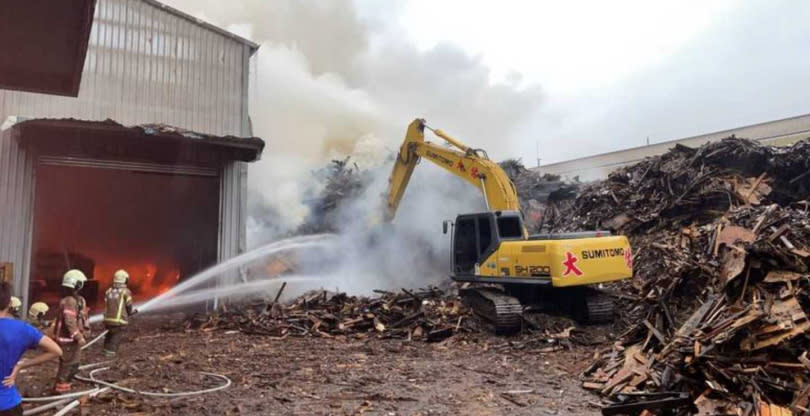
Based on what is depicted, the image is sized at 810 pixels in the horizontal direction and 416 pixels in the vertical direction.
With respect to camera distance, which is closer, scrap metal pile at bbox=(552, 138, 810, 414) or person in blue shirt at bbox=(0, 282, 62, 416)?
person in blue shirt at bbox=(0, 282, 62, 416)

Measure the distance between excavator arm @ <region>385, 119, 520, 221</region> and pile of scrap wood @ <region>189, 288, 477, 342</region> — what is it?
2661 millimetres

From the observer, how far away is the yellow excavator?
923 centimetres

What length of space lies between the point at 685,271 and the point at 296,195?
51.7ft

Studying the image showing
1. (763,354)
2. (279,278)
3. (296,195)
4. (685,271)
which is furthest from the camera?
(296,195)

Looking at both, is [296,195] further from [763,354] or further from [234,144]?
[763,354]

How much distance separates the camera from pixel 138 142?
488 inches

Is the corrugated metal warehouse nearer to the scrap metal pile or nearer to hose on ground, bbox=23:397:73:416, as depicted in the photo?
hose on ground, bbox=23:397:73:416

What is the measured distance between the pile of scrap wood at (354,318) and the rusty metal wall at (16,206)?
13.2ft

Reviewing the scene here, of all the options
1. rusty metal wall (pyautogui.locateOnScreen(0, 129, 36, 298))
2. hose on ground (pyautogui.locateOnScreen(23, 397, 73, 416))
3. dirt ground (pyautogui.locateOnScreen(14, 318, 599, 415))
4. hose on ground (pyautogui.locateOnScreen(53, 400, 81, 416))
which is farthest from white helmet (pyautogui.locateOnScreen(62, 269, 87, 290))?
rusty metal wall (pyautogui.locateOnScreen(0, 129, 36, 298))

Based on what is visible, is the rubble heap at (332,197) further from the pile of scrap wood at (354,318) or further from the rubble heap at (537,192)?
the pile of scrap wood at (354,318)

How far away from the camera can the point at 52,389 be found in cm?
620

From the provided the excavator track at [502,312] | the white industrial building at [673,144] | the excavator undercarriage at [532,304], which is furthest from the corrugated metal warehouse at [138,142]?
the white industrial building at [673,144]

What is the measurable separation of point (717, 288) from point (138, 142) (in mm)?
12530

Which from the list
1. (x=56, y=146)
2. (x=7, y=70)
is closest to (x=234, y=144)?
(x=56, y=146)
